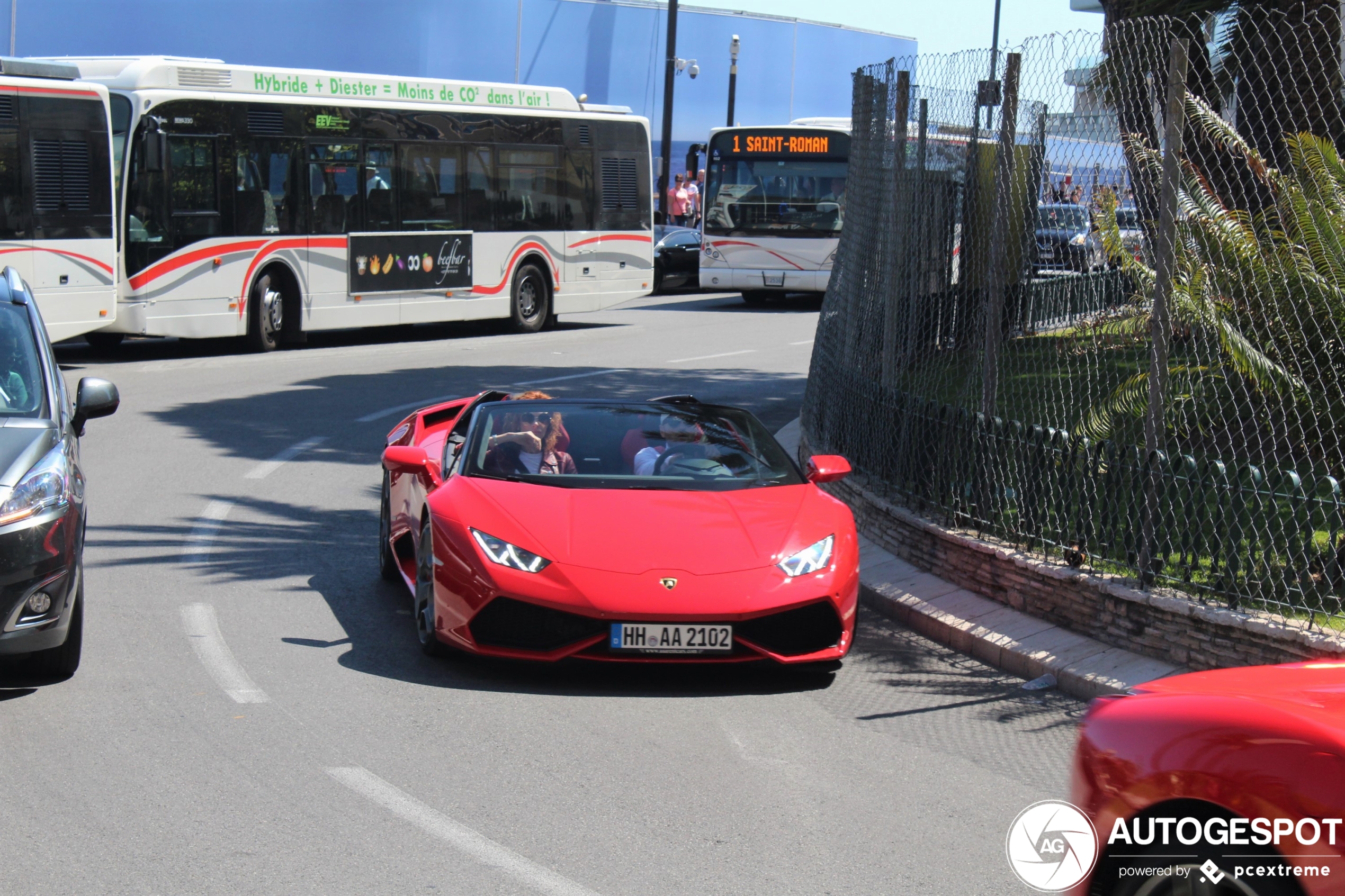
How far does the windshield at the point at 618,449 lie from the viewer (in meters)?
7.57

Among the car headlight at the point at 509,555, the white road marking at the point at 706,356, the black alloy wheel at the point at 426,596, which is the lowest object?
the white road marking at the point at 706,356

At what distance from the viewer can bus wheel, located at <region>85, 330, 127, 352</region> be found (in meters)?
19.9

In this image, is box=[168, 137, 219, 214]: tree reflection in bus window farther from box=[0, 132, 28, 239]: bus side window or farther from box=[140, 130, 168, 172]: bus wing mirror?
box=[0, 132, 28, 239]: bus side window

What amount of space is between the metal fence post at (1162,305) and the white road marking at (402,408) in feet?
27.4

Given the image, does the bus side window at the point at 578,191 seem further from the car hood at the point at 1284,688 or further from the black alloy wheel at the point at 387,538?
the car hood at the point at 1284,688

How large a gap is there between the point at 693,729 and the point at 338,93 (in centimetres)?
1602

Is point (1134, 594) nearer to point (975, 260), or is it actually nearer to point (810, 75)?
point (975, 260)

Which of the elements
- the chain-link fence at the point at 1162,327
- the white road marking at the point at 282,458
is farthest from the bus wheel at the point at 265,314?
the chain-link fence at the point at 1162,327

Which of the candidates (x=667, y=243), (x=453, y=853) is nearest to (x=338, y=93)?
(x=667, y=243)

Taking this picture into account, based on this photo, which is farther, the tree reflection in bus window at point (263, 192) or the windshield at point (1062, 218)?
the tree reflection in bus window at point (263, 192)

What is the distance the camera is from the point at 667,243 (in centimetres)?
3189

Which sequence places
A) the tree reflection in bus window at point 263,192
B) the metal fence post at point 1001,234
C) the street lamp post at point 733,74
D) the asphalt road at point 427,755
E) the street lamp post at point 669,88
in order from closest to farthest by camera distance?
the asphalt road at point 427,755 → the metal fence post at point 1001,234 → the tree reflection in bus window at point 263,192 → the street lamp post at point 669,88 → the street lamp post at point 733,74

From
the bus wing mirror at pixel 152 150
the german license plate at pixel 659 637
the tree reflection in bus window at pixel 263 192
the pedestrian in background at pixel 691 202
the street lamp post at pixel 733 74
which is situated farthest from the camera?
the street lamp post at pixel 733 74

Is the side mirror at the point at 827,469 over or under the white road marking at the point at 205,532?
over
